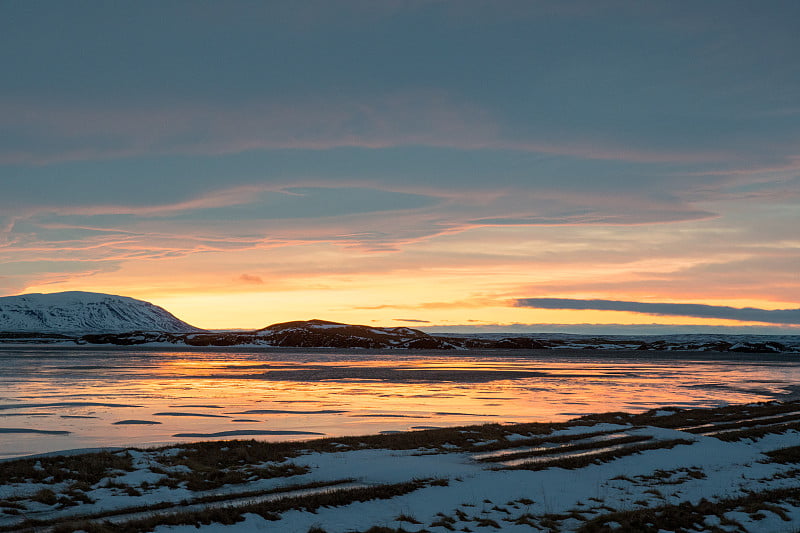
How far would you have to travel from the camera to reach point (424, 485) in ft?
61.1

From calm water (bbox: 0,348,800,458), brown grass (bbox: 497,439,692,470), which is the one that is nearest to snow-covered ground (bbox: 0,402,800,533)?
brown grass (bbox: 497,439,692,470)

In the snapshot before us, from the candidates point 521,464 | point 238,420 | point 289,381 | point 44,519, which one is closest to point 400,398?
point 238,420

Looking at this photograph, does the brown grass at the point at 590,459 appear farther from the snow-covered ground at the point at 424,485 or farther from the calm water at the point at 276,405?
the calm water at the point at 276,405

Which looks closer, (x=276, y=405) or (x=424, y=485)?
(x=424, y=485)

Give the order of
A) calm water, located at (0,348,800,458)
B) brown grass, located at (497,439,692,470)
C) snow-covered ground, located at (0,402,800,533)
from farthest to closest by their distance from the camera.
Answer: calm water, located at (0,348,800,458)
brown grass, located at (497,439,692,470)
snow-covered ground, located at (0,402,800,533)

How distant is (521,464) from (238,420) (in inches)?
699

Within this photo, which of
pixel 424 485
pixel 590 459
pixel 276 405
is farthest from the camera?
pixel 276 405

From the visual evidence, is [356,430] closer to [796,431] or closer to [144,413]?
[144,413]

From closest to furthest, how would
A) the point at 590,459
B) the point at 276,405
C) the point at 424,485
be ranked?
the point at 424,485
the point at 590,459
the point at 276,405

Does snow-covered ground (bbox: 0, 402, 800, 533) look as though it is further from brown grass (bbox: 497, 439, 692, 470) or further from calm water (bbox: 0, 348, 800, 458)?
calm water (bbox: 0, 348, 800, 458)

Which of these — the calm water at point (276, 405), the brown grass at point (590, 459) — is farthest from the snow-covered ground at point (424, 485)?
the calm water at point (276, 405)

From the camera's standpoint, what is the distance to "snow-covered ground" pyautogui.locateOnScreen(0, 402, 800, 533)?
1526 cm

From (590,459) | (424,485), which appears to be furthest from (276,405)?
(424,485)

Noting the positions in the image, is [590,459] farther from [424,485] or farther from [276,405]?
[276,405]
